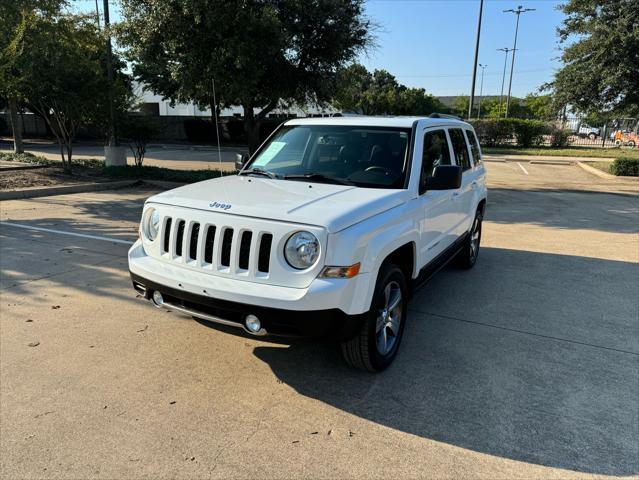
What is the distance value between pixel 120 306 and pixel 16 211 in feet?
20.1

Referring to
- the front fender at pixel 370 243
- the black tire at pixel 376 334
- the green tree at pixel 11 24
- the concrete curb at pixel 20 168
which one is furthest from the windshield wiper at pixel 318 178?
the concrete curb at pixel 20 168

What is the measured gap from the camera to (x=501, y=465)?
2729mm

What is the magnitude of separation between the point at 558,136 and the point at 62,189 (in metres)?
30.7

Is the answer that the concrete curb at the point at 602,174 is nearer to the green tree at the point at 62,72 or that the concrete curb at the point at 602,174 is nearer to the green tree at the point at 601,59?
the green tree at the point at 601,59

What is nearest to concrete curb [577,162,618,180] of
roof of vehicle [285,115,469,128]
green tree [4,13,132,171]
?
roof of vehicle [285,115,469,128]

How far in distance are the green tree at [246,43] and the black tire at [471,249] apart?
6746mm

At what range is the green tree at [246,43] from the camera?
35.3 feet

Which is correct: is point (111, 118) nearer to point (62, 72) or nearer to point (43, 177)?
point (62, 72)

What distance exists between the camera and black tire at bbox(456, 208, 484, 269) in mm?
6051

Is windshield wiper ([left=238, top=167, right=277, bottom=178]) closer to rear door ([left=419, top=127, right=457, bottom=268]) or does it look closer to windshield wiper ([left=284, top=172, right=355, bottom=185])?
windshield wiper ([left=284, top=172, right=355, bottom=185])

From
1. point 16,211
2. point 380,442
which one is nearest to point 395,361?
point 380,442

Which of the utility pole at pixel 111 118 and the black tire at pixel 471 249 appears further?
the utility pole at pixel 111 118

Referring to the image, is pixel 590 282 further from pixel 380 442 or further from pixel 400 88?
pixel 400 88

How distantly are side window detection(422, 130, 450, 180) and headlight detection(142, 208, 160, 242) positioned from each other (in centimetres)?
220
